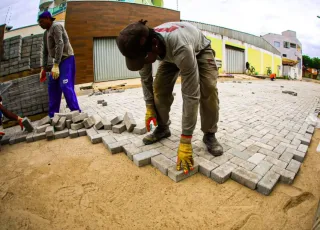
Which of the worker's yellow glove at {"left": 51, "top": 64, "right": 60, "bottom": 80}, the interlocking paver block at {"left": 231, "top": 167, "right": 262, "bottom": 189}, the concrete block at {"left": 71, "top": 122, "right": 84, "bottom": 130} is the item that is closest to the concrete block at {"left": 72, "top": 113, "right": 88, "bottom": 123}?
the concrete block at {"left": 71, "top": 122, "right": 84, "bottom": 130}

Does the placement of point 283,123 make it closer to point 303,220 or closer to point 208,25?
point 303,220

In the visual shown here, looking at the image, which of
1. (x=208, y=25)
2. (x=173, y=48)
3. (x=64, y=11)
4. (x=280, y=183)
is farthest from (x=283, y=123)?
(x=208, y=25)

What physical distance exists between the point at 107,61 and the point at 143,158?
34.3 feet

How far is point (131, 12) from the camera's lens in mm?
11406

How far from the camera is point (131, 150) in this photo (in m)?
2.26

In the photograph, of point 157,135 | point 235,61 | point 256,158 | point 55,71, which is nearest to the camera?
point 256,158

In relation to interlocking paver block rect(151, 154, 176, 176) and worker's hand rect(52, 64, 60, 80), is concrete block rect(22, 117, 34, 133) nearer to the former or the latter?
worker's hand rect(52, 64, 60, 80)

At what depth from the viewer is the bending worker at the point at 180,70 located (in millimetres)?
1512

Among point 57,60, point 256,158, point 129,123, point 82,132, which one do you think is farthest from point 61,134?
point 256,158

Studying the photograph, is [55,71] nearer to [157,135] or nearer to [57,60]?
[57,60]

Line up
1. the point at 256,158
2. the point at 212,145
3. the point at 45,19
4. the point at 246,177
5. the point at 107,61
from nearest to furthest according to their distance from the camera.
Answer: the point at 246,177 → the point at 256,158 → the point at 212,145 → the point at 45,19 → the point at 107,61

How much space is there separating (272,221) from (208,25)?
17853 millimetres

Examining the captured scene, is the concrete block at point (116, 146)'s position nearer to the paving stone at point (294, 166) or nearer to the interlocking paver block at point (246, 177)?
Result: the interlocking paver block at point (246, 177)

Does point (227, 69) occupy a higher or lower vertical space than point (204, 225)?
higher
